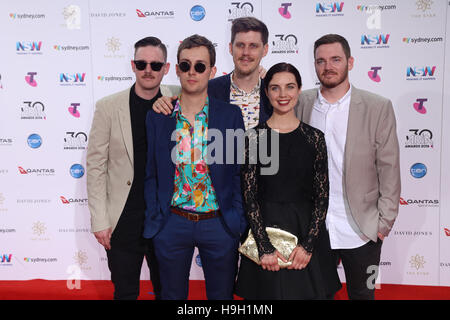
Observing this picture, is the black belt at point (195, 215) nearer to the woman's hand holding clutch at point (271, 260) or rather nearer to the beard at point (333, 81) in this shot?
the woman's hand holding clutch at point (271, 260)

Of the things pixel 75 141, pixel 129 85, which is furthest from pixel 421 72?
pixel 75 141

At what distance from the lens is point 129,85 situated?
3.96 metres

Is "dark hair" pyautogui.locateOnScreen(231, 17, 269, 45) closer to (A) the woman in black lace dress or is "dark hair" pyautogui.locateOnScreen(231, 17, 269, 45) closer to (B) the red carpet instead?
(A) the woman in black lace dress

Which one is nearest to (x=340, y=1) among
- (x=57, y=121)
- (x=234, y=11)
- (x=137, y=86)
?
(x=234, y=11)

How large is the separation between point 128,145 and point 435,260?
3.40 metres

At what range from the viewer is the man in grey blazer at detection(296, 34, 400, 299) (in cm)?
246

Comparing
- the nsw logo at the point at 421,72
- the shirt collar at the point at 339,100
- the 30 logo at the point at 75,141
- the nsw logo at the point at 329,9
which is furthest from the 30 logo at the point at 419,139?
the 30 logo at the point at 75,141

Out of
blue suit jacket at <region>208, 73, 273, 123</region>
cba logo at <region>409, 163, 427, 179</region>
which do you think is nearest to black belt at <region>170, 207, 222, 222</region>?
blue suit jacket at <region>208, 73, 273, 123</region>

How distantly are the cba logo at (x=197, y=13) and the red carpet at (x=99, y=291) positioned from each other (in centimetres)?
283

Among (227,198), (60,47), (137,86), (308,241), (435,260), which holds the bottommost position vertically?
(435,260)

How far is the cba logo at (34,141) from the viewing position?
4043mm

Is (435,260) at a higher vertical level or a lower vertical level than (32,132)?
lower

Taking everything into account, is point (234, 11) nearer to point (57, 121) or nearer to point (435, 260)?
point (57, 121)

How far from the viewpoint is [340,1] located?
3707 millimetres
